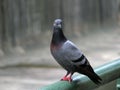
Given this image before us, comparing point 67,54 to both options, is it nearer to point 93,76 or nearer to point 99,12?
point 93,76

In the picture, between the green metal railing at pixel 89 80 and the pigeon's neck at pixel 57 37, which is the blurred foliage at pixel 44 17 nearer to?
the pigeon's neck at pixel 57 37

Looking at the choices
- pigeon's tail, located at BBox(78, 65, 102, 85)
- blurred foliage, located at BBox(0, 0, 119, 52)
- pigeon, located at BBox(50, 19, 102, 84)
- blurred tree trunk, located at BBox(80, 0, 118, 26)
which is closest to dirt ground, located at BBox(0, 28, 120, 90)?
blurred foliage, located at BBox(0, 0, 119, 52)

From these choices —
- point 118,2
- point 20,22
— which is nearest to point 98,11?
point 118,2

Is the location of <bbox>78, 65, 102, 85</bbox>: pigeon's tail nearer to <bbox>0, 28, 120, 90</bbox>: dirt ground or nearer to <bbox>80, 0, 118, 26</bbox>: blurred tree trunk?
<bbox>0, 28, 120, 90</bbox>: dirt ground

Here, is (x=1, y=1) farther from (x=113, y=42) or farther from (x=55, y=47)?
(x=55, y=47)

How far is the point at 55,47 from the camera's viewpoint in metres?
2.89

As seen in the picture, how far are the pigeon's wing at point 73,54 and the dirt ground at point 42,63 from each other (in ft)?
17.0

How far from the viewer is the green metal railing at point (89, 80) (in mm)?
2479

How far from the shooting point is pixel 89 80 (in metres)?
2.72

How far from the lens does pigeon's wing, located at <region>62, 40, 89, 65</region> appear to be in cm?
286

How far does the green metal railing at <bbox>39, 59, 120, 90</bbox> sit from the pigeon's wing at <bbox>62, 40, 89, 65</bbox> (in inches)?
4.6

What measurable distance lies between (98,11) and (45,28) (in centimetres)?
252

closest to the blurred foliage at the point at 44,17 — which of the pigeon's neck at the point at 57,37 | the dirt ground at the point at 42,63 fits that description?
→ the dirt ground at the point at 42,63

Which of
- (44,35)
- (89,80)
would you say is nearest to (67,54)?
(89,80)
